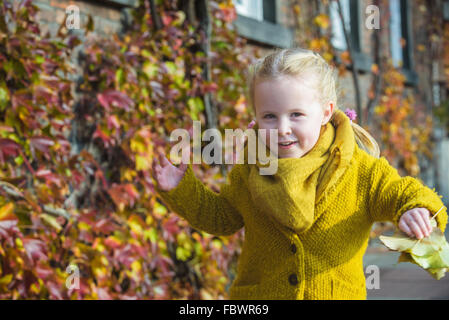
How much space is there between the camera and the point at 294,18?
5.75 meters

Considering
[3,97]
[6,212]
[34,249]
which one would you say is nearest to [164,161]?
[6,212]

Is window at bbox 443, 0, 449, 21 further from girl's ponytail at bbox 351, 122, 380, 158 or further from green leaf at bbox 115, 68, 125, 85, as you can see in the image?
girl's ponytail at bbox 351, 122, 380, 158

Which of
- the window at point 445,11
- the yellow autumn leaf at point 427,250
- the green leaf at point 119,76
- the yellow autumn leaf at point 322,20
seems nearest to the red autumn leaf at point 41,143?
the green leaf at point 119,76

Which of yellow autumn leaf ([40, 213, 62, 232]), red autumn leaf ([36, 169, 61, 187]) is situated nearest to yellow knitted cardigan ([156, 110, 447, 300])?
yellow autumn leaf ([40, 213, 62, 232])

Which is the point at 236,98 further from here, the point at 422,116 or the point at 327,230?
the point at 422,116

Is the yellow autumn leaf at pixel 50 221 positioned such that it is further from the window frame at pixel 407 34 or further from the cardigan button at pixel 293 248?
the window frame at pixel 407 34

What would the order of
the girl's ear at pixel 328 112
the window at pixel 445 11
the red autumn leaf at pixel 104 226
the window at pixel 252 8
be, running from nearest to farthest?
the girl's ear at pixel 328 112
the red autumn leaf at pixel 104 226
the window at pixel 252 8
the window at pixel 445 11

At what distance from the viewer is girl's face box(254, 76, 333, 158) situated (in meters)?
1.73

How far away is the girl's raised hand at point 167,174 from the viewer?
1.93 m

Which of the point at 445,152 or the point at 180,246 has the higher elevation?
the point at 445,152

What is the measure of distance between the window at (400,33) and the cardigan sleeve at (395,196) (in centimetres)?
728

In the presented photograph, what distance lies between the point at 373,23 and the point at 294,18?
1421 millimetres

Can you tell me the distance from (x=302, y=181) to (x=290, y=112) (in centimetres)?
22
